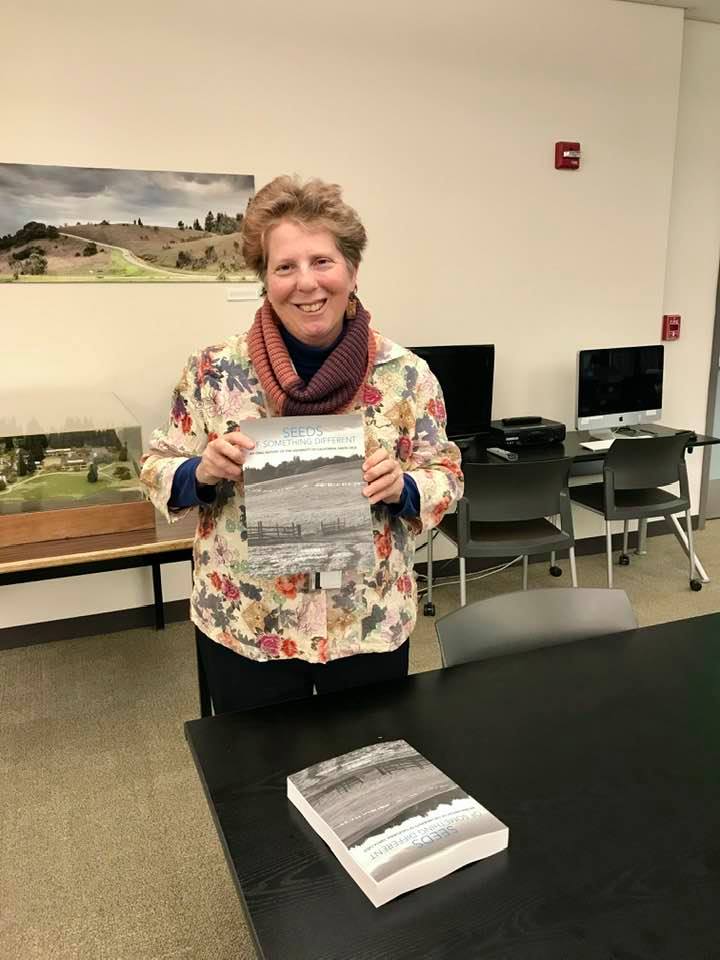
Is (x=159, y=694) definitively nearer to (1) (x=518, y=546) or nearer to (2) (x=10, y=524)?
(2) (x=10, y=524)

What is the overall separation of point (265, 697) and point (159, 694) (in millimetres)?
1651

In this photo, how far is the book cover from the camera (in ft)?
2.98

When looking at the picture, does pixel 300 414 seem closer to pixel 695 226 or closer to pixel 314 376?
pixel 314 376

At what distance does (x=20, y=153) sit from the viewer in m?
3.00

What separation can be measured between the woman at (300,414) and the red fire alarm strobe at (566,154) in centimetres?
307

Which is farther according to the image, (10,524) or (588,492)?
(588,492)

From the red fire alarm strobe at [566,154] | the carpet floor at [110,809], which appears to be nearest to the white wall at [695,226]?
the red fire alarm strobe at [566,154]

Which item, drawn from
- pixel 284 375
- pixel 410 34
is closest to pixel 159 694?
pixel 284 375

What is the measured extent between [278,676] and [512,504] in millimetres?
1972

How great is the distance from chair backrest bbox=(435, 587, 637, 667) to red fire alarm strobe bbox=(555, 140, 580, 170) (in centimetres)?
303

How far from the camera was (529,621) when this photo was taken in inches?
65.7

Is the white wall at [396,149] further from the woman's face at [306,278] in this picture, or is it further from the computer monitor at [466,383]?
the woman's face at [306,278]

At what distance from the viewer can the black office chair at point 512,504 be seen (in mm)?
3146

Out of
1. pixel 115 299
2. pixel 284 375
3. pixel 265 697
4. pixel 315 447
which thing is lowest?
pixel 265 697
